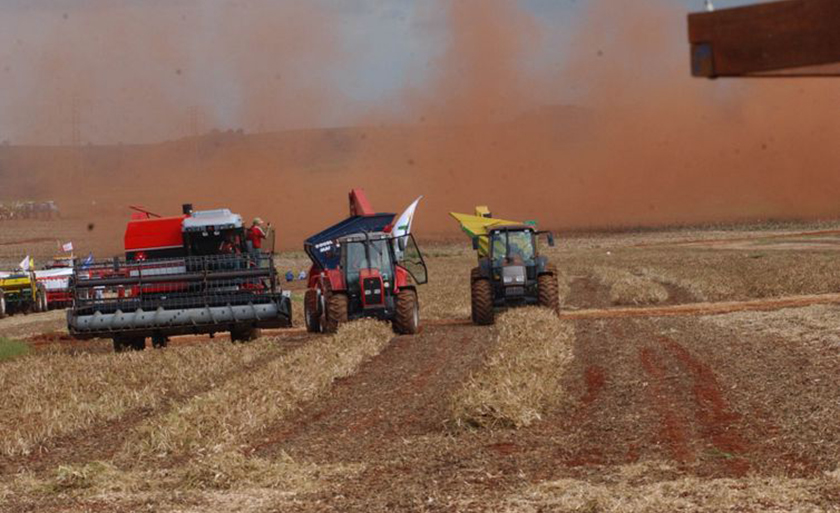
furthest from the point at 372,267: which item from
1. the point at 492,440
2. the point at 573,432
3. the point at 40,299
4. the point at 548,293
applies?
the point at 40,299

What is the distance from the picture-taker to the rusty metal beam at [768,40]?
3.08 m

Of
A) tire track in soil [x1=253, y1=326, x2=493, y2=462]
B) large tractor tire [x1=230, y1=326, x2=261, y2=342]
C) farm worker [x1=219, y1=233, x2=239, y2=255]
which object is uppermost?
farm worker [x1=219, y1=233, x2=239, y2=255]

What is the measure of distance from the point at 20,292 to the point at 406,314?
22.0 m

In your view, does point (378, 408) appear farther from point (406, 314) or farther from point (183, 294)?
point (406, 314)

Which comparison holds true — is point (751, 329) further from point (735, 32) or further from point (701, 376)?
point (735, 32)

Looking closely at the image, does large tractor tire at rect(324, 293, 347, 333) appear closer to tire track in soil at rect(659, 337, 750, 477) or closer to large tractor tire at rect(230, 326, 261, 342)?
large tractor tire at rect(230, 326, 261, 342)

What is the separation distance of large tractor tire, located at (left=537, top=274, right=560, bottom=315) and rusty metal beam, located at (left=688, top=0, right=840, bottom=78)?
2201 cm

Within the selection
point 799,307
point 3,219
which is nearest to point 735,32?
point 799,307

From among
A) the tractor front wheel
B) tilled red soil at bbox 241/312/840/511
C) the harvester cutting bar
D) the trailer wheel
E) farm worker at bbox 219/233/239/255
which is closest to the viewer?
tilled red soil at bbox 241/312/840/511

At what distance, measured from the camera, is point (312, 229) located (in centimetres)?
8938

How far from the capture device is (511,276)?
84.4 feet

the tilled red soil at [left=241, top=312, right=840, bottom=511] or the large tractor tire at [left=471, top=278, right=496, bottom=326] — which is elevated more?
the large tractor tire at [left=471, top=278, right=496, bottom=326]

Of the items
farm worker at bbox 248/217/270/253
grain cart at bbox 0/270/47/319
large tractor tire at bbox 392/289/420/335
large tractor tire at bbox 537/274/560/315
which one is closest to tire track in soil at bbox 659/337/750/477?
large tractor tire at bbox 392/289/420/335

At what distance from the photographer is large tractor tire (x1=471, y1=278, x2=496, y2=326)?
82.4 ft
